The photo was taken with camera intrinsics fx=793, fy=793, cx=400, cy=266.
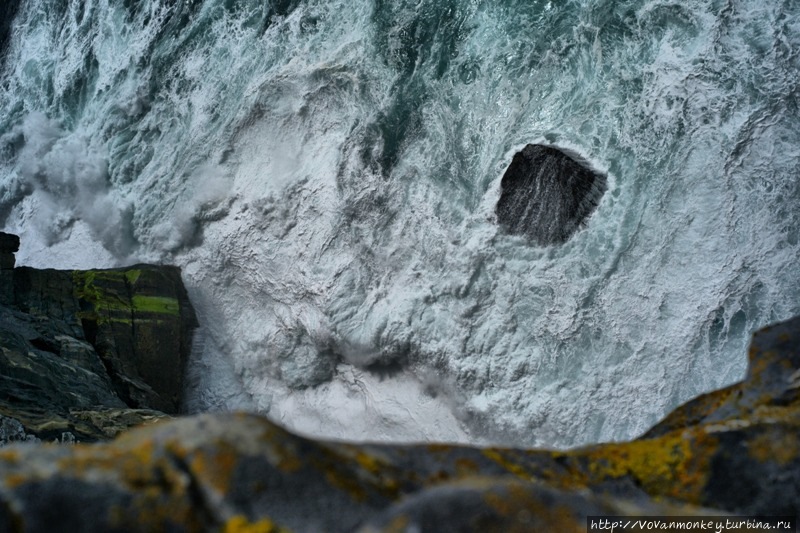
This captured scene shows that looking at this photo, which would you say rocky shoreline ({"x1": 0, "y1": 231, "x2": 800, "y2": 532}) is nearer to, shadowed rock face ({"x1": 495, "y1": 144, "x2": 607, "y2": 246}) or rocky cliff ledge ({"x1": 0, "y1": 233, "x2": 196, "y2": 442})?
shadowed rock face ({"x1": 495, "y1": 144, "x2": 607, "y2": 246})

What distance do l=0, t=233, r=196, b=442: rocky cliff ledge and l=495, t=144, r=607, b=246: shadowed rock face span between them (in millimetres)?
5302

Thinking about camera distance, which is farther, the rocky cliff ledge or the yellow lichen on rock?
the rocky cliff ledge

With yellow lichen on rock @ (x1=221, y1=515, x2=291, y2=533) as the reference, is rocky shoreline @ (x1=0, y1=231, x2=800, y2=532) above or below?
above

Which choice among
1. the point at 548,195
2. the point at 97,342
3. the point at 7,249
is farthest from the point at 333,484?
the point at 7,249

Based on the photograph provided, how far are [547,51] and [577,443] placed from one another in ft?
17.7

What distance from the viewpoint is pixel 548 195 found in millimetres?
10336

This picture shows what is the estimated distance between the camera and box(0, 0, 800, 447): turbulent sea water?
9.76 meters

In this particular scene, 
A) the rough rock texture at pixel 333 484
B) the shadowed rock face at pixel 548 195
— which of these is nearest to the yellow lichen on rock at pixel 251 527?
the rough rock texture at pixel 333 484

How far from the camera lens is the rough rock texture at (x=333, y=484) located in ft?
8.49

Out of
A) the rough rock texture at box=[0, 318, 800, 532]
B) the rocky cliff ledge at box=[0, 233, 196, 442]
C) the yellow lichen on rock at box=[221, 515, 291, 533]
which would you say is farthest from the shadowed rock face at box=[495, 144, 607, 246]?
the yellow lichen on rock at box=[221, 515, 291, 533]

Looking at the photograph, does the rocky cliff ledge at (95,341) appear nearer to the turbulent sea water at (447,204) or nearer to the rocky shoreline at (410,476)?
the turbulent sea water at (447,204)

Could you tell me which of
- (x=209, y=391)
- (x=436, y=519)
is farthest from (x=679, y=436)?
(x=209, y=391)

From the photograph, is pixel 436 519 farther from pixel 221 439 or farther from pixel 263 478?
pixel 221 439

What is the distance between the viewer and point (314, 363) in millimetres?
11406
